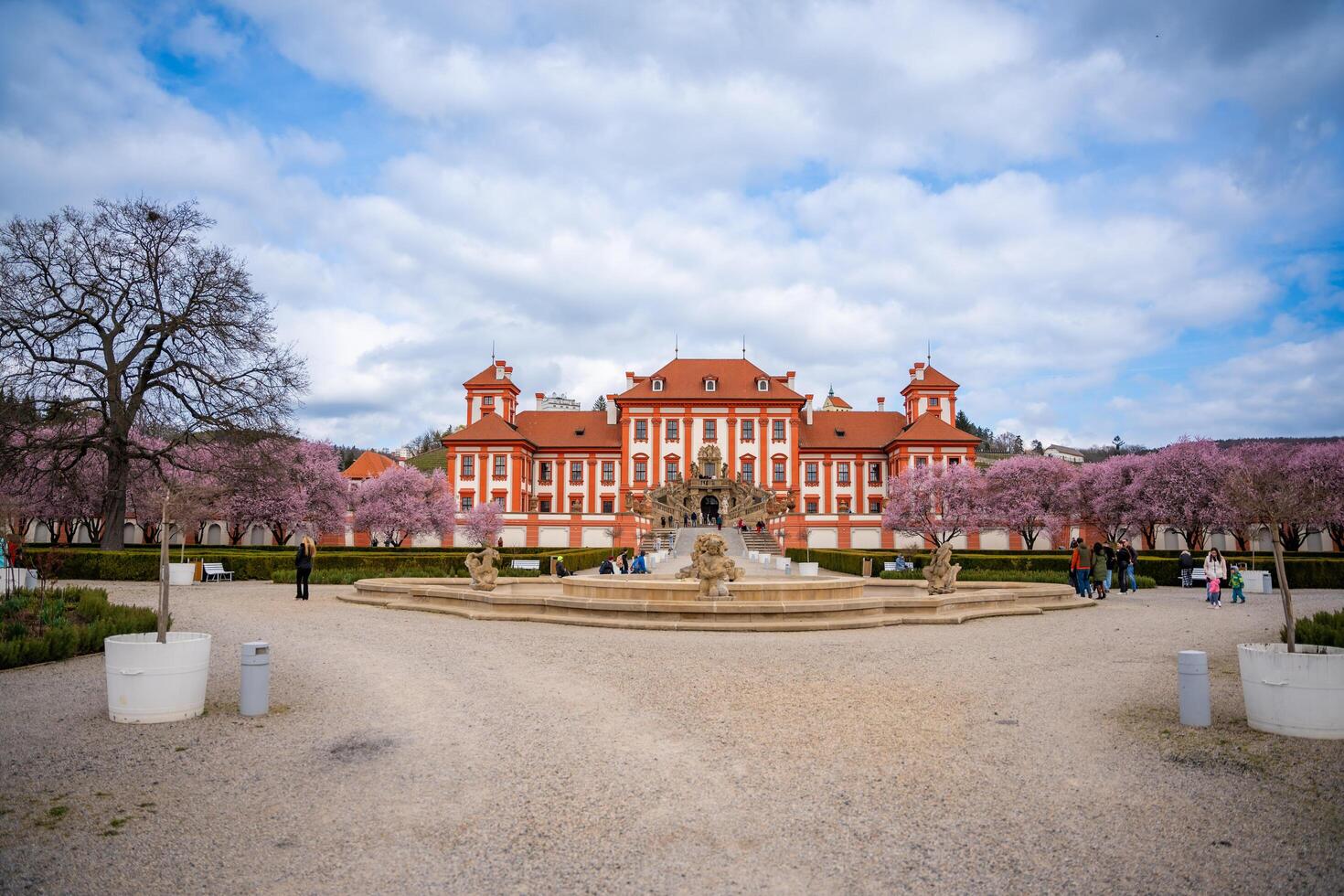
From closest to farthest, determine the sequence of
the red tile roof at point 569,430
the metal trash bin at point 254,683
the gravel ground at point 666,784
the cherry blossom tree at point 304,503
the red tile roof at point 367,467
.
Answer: the gravel ground at point 666,784 → the metal trash bin at point 254,683 → the cherry blossom tree at point 304,503 → the red tile roof at point 569,430 → the red tile roof at point 367,467

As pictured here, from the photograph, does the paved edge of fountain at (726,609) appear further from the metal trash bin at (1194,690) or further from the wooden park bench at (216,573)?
the wooden park bench at (216,573)

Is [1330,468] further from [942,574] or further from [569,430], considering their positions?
[569,430]

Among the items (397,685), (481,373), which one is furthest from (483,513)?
(397,685)

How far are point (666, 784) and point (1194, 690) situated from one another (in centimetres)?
491

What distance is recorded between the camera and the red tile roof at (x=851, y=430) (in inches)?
2547

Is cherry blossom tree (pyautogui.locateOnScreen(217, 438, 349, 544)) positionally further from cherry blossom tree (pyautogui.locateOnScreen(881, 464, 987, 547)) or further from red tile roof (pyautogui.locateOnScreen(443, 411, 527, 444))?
cherry blossom tree (pyautogui.locateOnScreen(881, 464, 987, 547))

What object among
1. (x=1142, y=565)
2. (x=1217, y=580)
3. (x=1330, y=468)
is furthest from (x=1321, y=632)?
(x=1330, y=468)

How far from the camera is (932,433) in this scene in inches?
2381

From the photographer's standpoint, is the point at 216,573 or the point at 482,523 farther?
the point at 482,523

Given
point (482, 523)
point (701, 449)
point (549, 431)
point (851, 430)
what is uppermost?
point (549, 431)

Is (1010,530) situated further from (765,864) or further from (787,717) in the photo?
(765,864)

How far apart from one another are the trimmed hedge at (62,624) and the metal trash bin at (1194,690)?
12.4 meters

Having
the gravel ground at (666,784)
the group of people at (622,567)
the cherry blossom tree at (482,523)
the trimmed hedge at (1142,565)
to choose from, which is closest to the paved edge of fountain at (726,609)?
the gravel ground at (666,784)

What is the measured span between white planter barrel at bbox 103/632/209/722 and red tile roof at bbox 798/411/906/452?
58.6 meters
